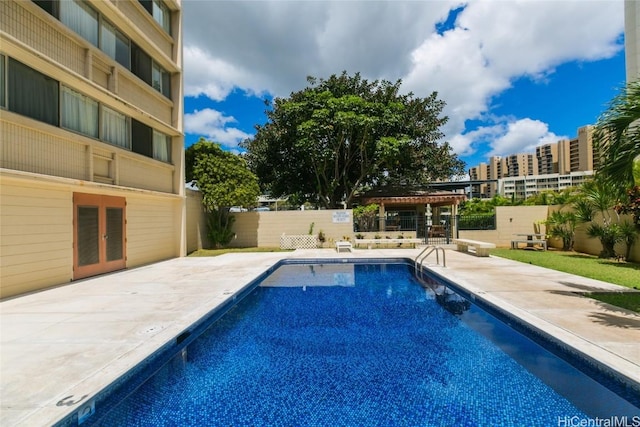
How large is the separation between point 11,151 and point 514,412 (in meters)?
10.7

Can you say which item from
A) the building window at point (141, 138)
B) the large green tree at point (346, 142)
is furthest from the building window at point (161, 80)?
the large green tree at point (346, 142)

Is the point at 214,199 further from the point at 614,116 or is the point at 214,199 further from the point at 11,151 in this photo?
the point at 614,116

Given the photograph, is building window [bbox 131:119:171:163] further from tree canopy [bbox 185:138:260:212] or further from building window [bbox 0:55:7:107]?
building window [bbox 0:55:7:107]

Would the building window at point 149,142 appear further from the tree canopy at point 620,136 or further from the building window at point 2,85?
the tree canopy at point 620,136

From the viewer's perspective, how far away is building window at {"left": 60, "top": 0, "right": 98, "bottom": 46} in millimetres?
9188

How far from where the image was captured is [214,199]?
17.3 meters

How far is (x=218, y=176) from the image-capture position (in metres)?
17.6

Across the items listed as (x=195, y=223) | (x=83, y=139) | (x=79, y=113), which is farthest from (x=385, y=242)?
(x=79, y=113)

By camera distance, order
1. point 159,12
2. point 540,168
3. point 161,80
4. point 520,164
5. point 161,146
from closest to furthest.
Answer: point 159,12 → point 161,146 → point 161,80 → point 540,168 → point 520,164

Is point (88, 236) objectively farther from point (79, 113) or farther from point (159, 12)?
point (159, 12)

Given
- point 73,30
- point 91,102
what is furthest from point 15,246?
point 73,30

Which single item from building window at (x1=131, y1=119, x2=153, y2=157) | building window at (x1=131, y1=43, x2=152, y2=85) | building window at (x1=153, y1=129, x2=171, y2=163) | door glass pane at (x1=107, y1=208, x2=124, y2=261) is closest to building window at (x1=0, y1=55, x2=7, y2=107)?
door glass pane at (x1=107, y1=208, x2=124, y2=261)

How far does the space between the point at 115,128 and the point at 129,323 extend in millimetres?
8722

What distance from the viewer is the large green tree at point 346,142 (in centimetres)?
2155
